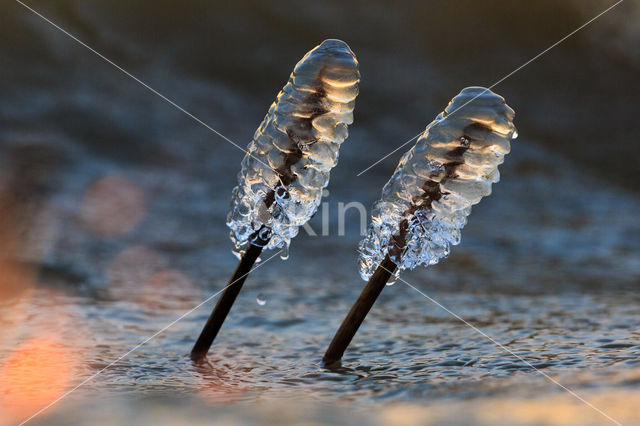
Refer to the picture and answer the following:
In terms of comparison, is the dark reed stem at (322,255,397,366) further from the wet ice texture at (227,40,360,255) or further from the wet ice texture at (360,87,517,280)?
the wet ice texture at (227,40,360,255)

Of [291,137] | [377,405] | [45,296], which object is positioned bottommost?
[377,405]

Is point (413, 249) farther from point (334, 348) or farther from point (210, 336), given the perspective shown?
point (210, 336)

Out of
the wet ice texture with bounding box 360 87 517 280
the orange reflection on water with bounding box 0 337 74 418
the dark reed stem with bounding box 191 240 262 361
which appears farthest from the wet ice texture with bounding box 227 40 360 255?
the orange reflection on water with bounding box 0 337 74 418

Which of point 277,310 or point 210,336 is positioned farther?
point 277,310

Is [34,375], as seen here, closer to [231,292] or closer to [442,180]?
[231,292]

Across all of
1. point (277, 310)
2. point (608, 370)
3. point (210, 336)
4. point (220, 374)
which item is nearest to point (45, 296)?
point (277, 310)

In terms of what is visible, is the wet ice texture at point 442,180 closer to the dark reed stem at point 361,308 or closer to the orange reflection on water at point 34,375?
the dark reed stem at point 361,308
